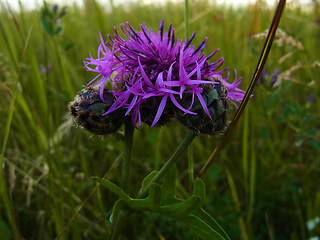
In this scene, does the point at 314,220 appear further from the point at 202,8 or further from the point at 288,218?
the point at 202,8

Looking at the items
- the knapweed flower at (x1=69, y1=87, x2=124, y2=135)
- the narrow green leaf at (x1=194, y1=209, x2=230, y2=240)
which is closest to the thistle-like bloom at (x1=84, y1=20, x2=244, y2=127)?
the knapweed flower at (x1=69, y1=87, x2=124, y2=135)

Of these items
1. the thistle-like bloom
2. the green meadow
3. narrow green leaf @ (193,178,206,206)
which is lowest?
the green meadow

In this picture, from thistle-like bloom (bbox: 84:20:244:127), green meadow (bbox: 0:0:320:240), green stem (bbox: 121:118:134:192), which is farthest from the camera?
green meadow (bbox: 0:0:320:240)

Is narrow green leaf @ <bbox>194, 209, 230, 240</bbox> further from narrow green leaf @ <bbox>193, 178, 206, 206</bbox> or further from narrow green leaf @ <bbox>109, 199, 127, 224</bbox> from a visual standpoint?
narrow green leaf @ <bbox>109, 199, 127, 224</bbox>

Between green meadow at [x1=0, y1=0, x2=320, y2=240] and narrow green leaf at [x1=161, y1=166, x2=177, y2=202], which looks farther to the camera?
green meadow at [x1=0, y1=0, x2=320, y2=240]

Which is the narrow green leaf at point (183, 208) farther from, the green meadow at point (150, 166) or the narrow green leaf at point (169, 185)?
the green meadow at point (150, 166)

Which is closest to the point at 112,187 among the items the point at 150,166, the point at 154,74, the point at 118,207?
the point at 118,207

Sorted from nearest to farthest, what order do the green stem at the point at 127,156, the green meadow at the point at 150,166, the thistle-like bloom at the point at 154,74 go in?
the thistle-like bloom at the point at 154,74 < the green stem at the point at 127,156 < the green meadow at the point at 150,166

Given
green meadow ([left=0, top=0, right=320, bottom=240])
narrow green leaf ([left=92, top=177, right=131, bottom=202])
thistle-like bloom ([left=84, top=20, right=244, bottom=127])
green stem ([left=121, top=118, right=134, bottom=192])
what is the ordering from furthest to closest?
green meadow ([left=0, top=0, right=320, bottom=240]), green stem ([left=121, top=118, right=134, bottom=192]), thistle-like bloom ([left=84, top=20, right=244, bottom=127]), narrow green leaf ([left=92, top=177, right=131, bottom=202])

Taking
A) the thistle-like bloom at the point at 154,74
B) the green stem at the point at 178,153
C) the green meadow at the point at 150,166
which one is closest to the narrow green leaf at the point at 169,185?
the green stem at the point at 178,153
